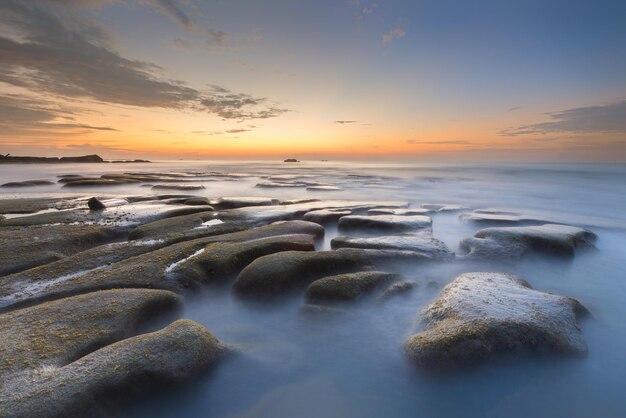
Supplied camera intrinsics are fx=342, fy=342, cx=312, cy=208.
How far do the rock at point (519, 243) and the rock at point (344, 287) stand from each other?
3272 millimetres

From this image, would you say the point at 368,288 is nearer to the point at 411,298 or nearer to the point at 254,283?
the point at 411,298

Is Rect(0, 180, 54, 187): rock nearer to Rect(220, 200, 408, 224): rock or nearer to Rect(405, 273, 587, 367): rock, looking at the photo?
Rect(220, 200, 408, 224): rock

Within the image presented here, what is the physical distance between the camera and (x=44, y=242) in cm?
777

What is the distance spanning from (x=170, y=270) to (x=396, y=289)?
402 centimetres

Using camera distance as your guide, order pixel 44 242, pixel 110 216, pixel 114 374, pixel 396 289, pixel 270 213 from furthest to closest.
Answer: pixel 270 213
pixel 110 216
pixel 44 242
pixel 396 289
pixel 114 374

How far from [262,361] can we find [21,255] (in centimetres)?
614

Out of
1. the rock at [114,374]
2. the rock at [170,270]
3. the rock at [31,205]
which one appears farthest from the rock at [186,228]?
the rock at [31,205]

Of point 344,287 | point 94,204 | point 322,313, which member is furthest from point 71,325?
point 94,204

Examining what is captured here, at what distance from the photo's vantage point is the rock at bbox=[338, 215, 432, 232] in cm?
1000

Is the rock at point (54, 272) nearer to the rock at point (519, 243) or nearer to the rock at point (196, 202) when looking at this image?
the rock at point (196, 202)

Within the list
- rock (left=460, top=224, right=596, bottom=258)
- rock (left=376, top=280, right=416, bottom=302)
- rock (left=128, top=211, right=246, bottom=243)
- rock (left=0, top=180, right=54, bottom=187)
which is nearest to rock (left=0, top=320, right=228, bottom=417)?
rock (left=376, top=280, right=416, bottom=302)

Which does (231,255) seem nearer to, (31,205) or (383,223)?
(383,223)

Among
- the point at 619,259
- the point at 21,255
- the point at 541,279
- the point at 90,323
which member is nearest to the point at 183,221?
the point at 21,255

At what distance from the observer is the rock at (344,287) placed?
18.0 ft
